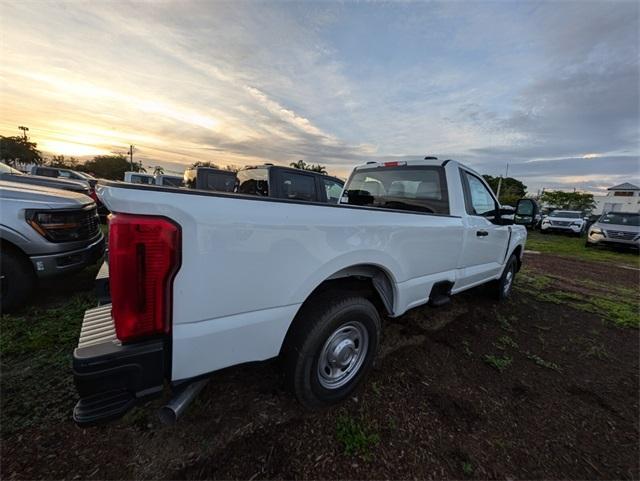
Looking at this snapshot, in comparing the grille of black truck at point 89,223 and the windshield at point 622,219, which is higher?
the windshield at point 622,219

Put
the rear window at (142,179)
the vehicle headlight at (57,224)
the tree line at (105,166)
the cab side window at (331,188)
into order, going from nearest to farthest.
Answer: the vehicle headlight at (57,224)
the cab side window at (331,188)
the rear window at (142,179)
the tree line at (105,166)

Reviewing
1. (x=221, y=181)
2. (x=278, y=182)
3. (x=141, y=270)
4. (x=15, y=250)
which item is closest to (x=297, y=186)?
(x=278, y=182)

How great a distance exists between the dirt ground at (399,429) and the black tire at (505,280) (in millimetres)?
1496

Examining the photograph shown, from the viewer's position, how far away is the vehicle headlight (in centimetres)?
308

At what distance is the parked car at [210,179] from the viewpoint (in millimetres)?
8164

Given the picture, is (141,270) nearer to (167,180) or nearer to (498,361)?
(498,361)

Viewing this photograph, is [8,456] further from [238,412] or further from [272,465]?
[272,465]

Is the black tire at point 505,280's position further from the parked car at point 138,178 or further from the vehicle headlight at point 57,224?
the parked car at point 138,178

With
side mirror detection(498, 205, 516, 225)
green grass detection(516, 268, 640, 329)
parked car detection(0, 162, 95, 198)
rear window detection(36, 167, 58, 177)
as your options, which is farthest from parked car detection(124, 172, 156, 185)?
green grass detection(516, 268, 640, 329)

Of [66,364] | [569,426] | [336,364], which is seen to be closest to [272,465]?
[336,364]

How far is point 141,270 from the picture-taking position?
4.14 feet

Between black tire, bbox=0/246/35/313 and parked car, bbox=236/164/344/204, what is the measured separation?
3862 millimetres

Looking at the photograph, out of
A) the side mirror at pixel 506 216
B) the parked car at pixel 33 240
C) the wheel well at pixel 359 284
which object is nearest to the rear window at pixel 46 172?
the parked car at pixel 33 240

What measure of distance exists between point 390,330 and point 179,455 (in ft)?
7.90
